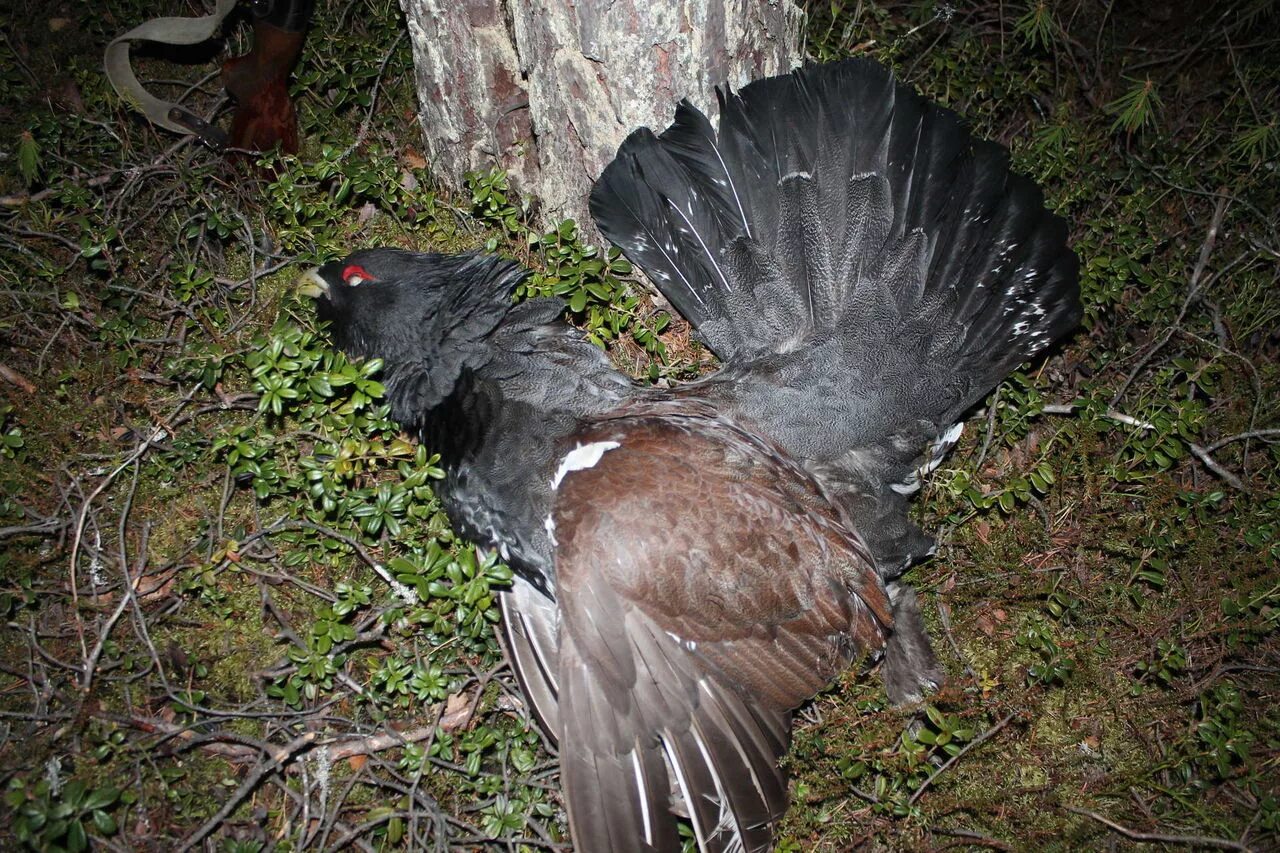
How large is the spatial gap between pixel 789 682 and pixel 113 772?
8.14 ft

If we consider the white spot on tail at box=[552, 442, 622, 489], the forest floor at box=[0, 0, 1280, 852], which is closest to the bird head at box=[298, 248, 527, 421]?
the forest floor at box=[0, 0, 1280, 852]

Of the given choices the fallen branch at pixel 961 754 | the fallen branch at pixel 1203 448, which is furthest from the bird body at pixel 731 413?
the fallen branch at pixel 1203 448

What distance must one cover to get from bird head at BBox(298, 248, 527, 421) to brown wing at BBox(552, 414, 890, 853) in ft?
2.41

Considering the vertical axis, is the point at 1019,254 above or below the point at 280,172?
below

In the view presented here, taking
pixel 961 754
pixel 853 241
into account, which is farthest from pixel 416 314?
pixel 961 754

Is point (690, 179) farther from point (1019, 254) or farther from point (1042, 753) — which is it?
point (1042, 753)

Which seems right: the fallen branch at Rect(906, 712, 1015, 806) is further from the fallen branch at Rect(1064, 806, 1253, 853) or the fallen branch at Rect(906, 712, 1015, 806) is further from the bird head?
the bird head

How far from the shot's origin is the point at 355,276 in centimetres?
358

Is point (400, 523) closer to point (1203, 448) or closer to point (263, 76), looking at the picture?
point (263, 76)

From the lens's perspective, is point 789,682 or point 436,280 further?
point 436,280

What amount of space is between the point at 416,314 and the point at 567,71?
52.4 inches

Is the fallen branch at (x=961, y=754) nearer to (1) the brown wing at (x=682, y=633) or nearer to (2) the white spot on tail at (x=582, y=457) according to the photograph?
(1) the brown wing at (x=682, y=633)

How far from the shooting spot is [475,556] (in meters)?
3.06

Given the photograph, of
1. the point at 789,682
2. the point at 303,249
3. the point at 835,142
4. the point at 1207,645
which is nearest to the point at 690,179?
the point at 835,142
